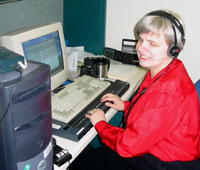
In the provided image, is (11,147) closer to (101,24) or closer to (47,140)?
(47,140)

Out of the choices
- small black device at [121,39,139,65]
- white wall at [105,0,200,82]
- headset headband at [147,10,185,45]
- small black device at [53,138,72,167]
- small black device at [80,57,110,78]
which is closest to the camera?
small black device at [53,138,72,167]

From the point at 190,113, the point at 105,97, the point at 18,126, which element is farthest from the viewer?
the point at 105,97

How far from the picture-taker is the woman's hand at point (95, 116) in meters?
1.06

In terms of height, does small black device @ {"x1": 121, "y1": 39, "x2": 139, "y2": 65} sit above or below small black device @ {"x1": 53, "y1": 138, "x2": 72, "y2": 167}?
above

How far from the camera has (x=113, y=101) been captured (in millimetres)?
1273

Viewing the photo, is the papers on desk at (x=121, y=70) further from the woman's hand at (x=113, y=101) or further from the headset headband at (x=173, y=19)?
the headset headband at (x=173, y=19)

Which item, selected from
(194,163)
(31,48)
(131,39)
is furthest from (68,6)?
(194,163)

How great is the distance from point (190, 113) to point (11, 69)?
73 centimetres

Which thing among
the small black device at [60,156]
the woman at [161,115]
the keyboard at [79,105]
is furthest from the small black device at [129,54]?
the small black device at [60,156]

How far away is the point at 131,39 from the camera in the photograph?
1.90m

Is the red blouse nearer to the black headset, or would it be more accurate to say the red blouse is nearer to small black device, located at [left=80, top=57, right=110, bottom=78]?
the black headset

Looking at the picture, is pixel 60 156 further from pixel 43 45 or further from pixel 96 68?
pixel 96 68

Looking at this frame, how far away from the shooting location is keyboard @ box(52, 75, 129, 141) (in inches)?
39.4

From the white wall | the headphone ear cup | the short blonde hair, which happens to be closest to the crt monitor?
the short blonde hair
